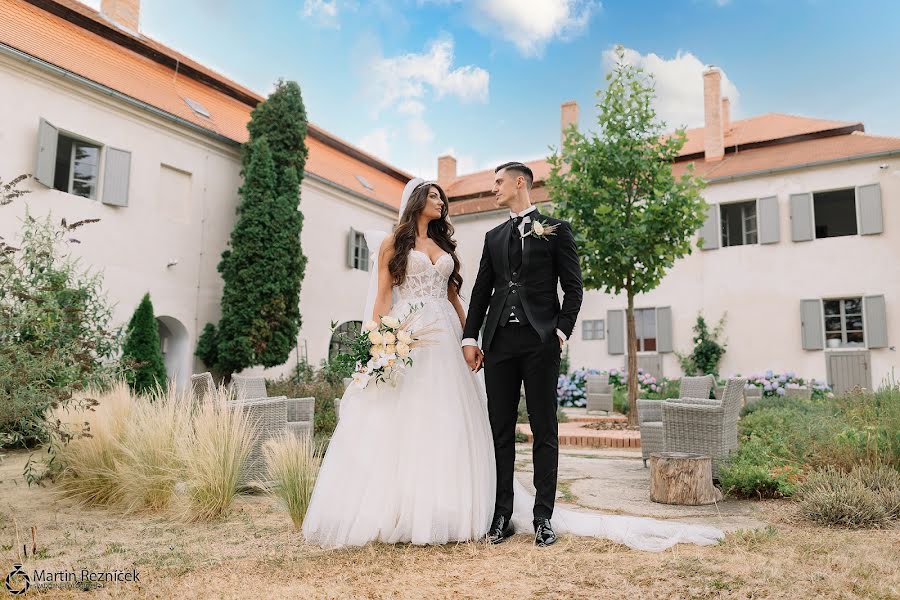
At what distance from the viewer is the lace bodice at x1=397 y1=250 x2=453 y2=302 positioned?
13.1 feet

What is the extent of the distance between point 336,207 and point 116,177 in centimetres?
619

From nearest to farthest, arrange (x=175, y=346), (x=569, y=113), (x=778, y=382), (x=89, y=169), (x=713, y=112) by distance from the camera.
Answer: (x=89, y=169)
(x=175, y=346)
(x=778, y=382)
(x=713, y=112)
(x=569, y=113)

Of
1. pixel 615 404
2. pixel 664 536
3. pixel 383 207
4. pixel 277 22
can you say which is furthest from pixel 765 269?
pixel 664 536

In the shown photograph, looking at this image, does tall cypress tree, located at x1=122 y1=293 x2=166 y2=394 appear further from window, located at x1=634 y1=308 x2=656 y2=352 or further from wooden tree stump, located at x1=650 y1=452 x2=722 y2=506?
window, located at x1=634 y1=308 x2=656 y2=352

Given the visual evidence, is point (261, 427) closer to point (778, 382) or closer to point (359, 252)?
point (359, 252)

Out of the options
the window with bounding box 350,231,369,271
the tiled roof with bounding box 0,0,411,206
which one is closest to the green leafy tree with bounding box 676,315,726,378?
the window with bounding box 350,231,369,271

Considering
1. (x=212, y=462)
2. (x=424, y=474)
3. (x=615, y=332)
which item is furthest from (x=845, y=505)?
(x=615, y=332)

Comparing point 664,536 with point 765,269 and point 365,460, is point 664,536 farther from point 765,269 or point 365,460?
point 765,269

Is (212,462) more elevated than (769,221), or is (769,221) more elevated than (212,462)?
(769,221)

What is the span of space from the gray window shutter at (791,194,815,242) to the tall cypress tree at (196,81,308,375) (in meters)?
12.5

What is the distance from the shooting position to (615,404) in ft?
48.6

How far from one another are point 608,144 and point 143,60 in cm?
1034

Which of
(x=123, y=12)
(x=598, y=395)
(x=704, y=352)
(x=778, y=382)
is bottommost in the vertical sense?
(x=598, y=395)

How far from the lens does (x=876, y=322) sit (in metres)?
15.0
